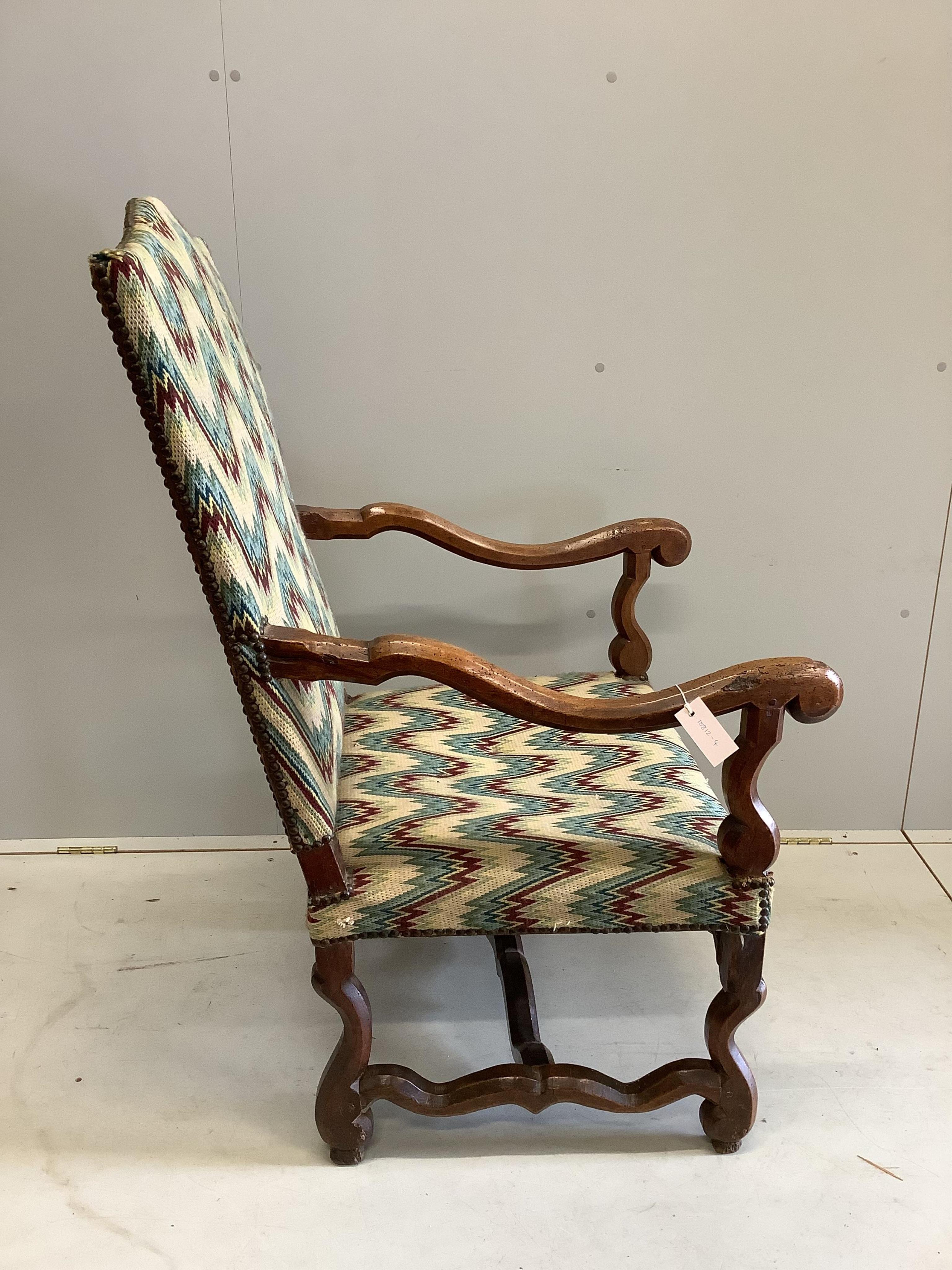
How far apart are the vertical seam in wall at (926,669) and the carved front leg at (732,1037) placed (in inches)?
30.6

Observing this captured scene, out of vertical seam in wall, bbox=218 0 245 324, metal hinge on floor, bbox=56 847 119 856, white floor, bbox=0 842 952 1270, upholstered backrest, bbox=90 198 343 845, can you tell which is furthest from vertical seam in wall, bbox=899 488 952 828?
metal hinge on floor, bbox=56 847 119 856

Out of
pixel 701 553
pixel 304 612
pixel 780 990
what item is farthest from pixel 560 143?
pixel 780 990

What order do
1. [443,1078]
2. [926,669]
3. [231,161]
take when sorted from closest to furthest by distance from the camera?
[443,1078]
[231,161]
[926,669]

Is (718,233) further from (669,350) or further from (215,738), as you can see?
(215,738)

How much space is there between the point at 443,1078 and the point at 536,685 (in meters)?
0.67

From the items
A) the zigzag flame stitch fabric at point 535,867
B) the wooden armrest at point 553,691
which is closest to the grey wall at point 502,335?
the zigzag flame stitch fabric at point 535,867

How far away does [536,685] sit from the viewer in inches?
40.6

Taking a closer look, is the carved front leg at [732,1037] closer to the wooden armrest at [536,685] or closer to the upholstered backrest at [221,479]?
the wooden armrest at [536,685]

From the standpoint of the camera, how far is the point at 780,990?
1.55 m

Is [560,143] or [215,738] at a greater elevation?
[560,143]

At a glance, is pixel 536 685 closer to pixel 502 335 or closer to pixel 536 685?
pixel 536 685

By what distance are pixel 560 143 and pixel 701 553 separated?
72cm

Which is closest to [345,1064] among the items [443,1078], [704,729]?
[443,1078]

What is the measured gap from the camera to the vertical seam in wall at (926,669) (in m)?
1.79
